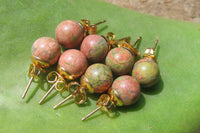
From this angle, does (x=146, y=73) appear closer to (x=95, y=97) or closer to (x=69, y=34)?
(x=95, y=97)

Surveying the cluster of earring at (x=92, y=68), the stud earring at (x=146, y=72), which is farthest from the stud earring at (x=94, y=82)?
the stud earring at (x=146, y=72)

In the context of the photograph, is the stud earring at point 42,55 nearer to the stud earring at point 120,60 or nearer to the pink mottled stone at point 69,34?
the pink mottled stone at point 69,34

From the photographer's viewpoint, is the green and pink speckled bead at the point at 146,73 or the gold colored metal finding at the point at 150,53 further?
the gold colored metal finding at the point at 150,53

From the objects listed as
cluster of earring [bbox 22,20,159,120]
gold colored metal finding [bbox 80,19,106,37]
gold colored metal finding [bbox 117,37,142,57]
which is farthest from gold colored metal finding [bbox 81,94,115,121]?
gold colored metal finding [bbox 80,19,106,37]

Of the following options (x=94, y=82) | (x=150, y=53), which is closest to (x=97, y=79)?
(x=94, y=82)

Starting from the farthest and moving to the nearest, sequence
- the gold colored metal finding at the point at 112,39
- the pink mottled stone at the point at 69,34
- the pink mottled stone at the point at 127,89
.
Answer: the gold colored metal finding at the point at 112,39
the pink mottled stone at the point at 69,34
the pink mottled stone at the point at 127,89

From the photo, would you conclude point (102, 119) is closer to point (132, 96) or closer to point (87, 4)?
point (132, 96)

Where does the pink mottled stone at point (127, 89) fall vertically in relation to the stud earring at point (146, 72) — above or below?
below
